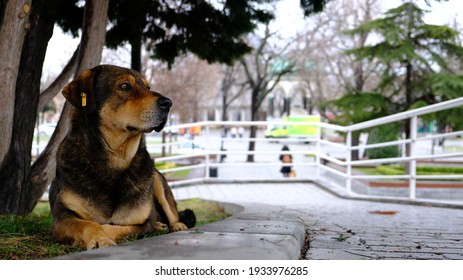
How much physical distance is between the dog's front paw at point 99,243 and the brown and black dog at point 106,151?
0.36m

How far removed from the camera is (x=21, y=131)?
19.9ft

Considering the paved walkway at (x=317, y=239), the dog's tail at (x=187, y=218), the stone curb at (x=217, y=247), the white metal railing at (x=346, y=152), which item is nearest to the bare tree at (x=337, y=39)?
the white metal railing at (x=346, y=152)

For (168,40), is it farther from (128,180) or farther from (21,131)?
(128,180)

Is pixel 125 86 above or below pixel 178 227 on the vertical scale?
above

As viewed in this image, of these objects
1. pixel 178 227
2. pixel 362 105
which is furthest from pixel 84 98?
pixel 362 105

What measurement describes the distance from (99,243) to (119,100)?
1.03 meters

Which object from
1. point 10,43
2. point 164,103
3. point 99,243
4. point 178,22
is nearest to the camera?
point 99,243

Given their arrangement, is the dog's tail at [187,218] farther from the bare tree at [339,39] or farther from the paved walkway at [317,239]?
the bare tree at [339,39]

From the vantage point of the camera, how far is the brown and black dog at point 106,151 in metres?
3.86

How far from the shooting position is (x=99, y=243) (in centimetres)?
338

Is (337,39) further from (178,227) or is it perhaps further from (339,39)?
(178,227)

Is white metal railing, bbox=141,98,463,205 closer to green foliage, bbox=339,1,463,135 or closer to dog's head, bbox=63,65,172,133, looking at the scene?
green foliage, bbox=339,1,463,135

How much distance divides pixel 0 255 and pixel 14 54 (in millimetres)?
2414

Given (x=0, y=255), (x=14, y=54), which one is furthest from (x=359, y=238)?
(x=14, y=54)
